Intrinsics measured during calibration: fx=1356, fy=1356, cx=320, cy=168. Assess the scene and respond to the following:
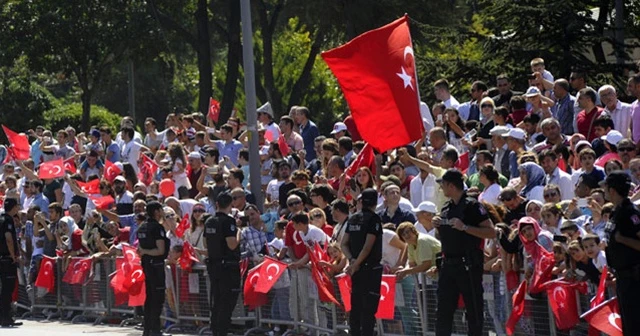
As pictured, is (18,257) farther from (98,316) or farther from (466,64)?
(466,64)

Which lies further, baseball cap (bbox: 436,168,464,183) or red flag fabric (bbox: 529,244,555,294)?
red flag fabric (bbox: 529,244,555,294)

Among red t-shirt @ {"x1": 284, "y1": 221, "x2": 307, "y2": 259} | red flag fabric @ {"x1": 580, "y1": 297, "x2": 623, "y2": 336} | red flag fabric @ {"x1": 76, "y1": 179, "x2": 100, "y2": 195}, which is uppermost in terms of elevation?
red flag fabric @ {"x1": 76, "y1": 179, "x2": 100, "y2": 195}

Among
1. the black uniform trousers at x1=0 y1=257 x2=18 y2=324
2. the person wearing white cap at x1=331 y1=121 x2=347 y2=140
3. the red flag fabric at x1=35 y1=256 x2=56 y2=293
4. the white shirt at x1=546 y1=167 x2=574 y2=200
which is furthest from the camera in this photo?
the red flag fabric at x1=35 y1=256 x2=56 y2=293

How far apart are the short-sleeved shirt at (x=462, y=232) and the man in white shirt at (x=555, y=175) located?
237cm

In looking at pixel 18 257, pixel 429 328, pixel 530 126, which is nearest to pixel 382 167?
pixel 530 126

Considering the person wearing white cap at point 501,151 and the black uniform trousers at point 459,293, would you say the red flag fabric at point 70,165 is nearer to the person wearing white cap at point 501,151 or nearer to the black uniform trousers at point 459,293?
the person wearing white cap at point 501,151

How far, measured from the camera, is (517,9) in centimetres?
2330

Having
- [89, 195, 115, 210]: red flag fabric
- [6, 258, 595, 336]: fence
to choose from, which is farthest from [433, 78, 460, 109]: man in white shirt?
[89, 195, 115, 210]: red flag fabric

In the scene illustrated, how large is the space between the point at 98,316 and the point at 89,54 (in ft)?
61.9

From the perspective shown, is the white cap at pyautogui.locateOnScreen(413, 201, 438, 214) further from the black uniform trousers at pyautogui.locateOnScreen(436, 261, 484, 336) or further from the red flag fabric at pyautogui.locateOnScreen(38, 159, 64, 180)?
the red flag fabric at pyautogui.locateOnScreen(38, 159, 64, 180)

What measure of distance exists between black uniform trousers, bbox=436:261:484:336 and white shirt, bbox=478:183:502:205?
2.18 m

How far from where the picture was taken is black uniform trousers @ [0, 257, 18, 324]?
20281 mm

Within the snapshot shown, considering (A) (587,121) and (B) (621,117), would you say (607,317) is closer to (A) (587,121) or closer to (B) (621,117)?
(B) (621,117)

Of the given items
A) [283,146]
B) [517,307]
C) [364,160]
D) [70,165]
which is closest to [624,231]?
[517,307]
